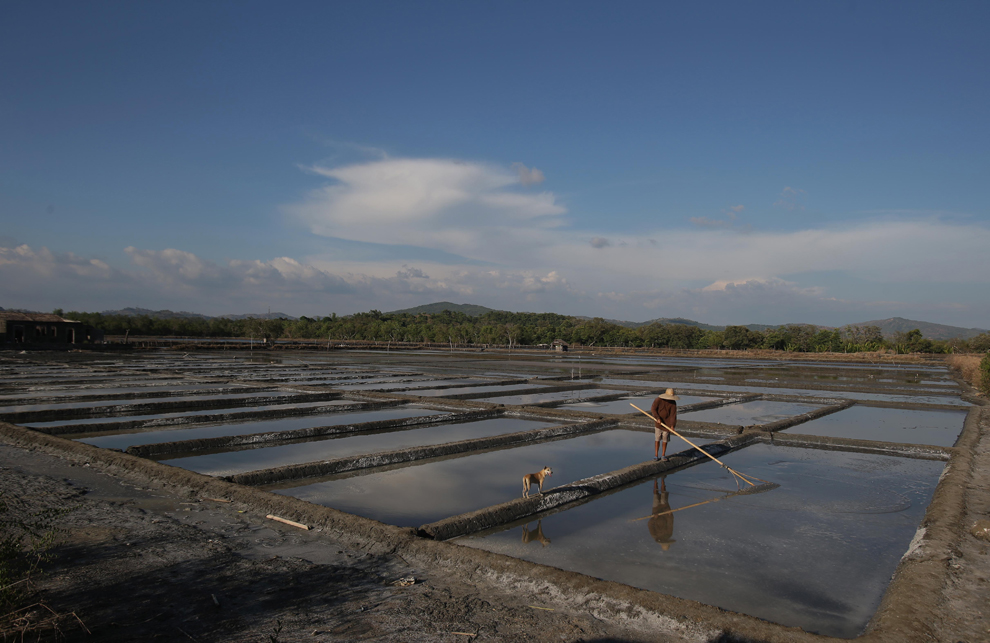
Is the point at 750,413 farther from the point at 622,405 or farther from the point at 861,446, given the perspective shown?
the point at 861,446

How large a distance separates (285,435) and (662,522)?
7.11m

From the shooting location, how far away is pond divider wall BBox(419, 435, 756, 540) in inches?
215

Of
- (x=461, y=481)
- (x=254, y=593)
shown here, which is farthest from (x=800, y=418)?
(x=254, y=593)

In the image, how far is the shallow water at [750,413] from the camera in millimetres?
13969

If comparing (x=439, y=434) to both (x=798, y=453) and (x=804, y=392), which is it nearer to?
(x=798, y=453)

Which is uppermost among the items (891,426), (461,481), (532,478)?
(532,478)

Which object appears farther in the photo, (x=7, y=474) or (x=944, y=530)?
(x=7, y=474)

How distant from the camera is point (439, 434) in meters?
11.5

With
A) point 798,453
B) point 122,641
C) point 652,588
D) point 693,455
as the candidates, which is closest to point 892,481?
point 798,453

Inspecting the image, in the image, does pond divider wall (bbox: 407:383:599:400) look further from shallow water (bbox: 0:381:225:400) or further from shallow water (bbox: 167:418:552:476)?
shallow water (bbox: 0:381:225:400)

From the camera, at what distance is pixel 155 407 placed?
13.6 metres

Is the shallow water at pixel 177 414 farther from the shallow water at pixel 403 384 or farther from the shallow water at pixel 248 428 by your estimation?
the shallow water at pixel 403 384

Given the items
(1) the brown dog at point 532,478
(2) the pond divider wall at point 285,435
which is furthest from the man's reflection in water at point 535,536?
(2) the pond divider wall at point 285,435

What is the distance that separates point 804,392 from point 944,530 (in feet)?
57.6
